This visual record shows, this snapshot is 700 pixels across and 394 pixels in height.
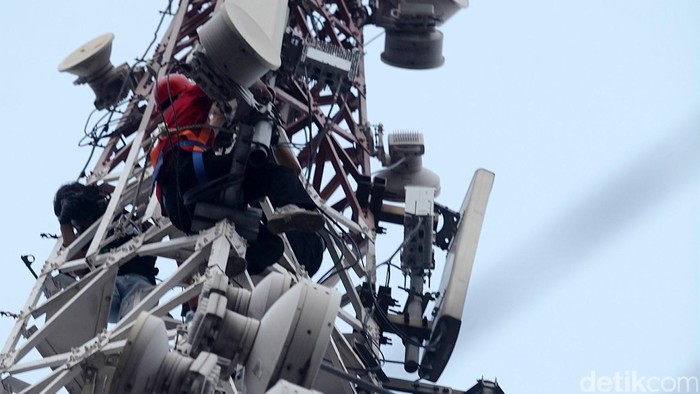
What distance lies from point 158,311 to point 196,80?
2219 mm

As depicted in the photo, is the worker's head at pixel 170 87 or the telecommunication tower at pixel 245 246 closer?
the telecommunication tower at pixel 245 246

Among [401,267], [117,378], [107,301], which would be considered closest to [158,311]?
[107,301]

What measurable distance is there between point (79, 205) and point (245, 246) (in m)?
3.02

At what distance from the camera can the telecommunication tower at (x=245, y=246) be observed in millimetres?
8008

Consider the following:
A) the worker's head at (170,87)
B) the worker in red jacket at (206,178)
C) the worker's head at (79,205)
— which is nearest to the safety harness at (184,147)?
the worker in red jacket at (206,178)

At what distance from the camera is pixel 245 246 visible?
11.1 m

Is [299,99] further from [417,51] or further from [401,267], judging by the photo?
[417,51]

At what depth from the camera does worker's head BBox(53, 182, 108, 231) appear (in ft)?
43.7

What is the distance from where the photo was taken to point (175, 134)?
11656 millimetres

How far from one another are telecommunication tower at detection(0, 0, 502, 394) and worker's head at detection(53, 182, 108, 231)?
349mm

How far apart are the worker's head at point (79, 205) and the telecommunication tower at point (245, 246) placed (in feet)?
1.15

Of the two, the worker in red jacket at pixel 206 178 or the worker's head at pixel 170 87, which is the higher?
the worker's head at pixel 170 87

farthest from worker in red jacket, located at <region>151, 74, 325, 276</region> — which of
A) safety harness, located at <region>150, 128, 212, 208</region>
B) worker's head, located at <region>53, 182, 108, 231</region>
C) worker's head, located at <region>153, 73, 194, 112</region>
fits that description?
worker's head, located at <region>53, 182, 108, 231</region>

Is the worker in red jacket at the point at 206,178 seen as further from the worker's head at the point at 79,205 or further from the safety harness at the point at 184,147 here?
the worker's head at the point at 79,205
